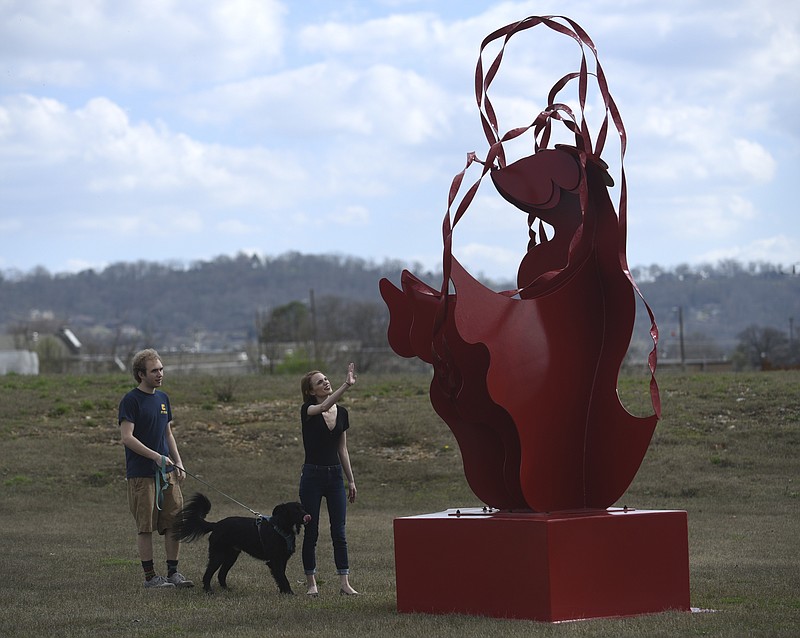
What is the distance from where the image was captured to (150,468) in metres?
9.55

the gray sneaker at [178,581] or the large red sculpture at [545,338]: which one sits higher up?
the large red sculpture at [545,338]

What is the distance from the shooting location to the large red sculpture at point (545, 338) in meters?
7.89

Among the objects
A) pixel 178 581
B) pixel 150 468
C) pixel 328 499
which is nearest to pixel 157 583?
pixel 178 581

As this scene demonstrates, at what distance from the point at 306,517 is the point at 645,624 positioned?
291 centimetres

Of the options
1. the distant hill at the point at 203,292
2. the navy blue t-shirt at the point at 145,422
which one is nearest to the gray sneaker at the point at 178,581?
the navy blue t-shirt at the point at 145,422

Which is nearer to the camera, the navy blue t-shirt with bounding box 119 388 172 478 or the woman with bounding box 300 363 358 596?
the woman with bounding box 300 363 358 596

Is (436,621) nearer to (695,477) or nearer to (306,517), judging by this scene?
(306,517)

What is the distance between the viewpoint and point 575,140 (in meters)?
8.57

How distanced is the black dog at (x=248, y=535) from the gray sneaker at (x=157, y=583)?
44cm

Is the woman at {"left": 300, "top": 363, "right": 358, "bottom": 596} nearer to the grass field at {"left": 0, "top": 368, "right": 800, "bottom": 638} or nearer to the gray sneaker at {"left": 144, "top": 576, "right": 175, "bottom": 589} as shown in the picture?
the grass field at {"left": 0, "top": 368, "right": 800, "bottom": 638}

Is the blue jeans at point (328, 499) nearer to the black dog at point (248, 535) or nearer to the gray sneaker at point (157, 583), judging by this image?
the black dog at point (248, 535)

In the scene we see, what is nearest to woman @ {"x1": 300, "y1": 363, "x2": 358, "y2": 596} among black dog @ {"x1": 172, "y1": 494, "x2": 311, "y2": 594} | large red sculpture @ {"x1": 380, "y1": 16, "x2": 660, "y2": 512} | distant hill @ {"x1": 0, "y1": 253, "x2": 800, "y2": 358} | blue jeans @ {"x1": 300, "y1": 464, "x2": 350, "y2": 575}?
blue jeans @ {"x1": 300, "y1": 464, "x2": 350, "y2": 575}

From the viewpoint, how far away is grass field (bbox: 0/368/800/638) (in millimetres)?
7648

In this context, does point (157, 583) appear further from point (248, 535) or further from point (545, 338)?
point (545, 338)
